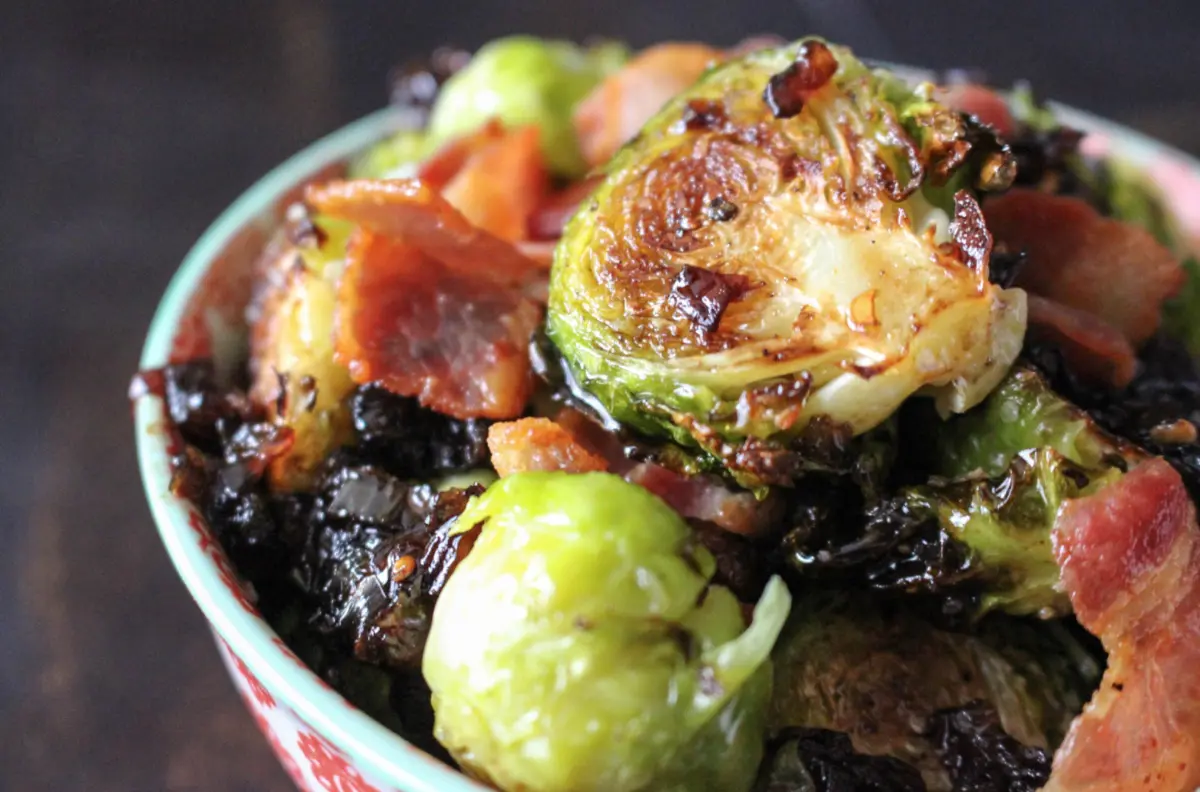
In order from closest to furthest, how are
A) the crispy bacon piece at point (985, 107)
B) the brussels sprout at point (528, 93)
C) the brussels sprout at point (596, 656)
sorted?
the brussels sprout at point (596, 656) → the crispy bacon piece at point (985, 107) → the brussels sprout at point (528, 93)

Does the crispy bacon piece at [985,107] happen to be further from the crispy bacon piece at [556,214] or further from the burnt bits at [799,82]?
the crispy bacon piece at [556,214]

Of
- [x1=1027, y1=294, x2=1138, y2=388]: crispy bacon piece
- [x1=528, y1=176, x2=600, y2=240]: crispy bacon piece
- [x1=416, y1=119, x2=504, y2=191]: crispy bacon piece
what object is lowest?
[x1=1027, y1=294, x2=1138, y2=388]: crispy bacon piece

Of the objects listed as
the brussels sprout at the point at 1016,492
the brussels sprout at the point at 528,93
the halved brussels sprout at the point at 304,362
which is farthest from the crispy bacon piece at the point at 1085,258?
the halved brussels sprout at the point at 304,362

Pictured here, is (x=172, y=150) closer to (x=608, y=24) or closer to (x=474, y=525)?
(x=608, y=24)

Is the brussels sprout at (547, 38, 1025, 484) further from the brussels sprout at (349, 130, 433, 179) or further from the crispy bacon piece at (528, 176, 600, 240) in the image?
the brussels sprout at (349, 130, 433, 179)

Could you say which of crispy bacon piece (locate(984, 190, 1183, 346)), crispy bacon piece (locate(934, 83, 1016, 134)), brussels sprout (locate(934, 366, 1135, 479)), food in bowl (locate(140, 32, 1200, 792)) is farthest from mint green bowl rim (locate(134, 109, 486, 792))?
crispy bacon piece (locate(934, 83, 1016, 134))

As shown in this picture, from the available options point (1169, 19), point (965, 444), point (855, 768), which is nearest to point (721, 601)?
point (855, 768)
